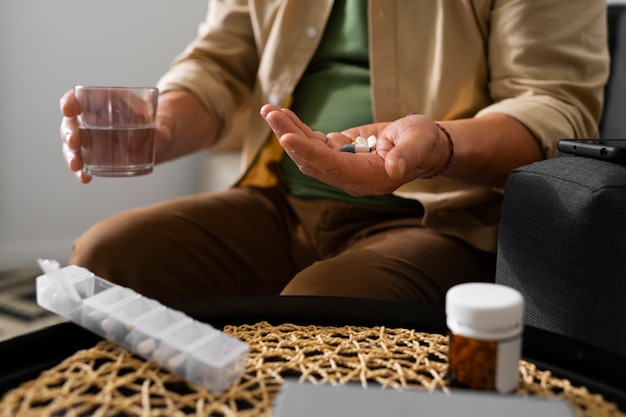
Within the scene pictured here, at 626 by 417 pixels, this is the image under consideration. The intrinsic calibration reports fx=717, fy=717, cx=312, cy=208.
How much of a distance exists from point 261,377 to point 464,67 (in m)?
0.70

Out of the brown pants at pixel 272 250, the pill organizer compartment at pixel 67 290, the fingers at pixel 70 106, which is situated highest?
the fingers at pixel 70 106

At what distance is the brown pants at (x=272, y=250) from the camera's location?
90 cm

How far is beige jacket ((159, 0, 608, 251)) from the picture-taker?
994 millimetres

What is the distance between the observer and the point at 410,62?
1.08 metres

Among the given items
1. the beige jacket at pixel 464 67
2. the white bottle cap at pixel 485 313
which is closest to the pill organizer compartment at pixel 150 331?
the white bottle cap at pixel 485 313

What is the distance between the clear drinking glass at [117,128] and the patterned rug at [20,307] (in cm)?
85

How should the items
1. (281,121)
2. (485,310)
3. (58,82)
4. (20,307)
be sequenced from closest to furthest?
1. (485,310)
2. (281,121)
3. (20,307)
4. (58,82)

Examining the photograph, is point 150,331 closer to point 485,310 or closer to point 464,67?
A: point 485,310

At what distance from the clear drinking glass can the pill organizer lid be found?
0.54 meters

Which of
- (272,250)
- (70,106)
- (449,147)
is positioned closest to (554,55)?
(449,147)

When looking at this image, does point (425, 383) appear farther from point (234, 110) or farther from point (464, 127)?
point (234, 110)

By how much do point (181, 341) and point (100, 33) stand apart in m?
2.03

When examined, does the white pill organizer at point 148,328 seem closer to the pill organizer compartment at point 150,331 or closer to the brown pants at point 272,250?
the pill organizer compartment at point 150,331

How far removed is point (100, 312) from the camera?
53 cm
